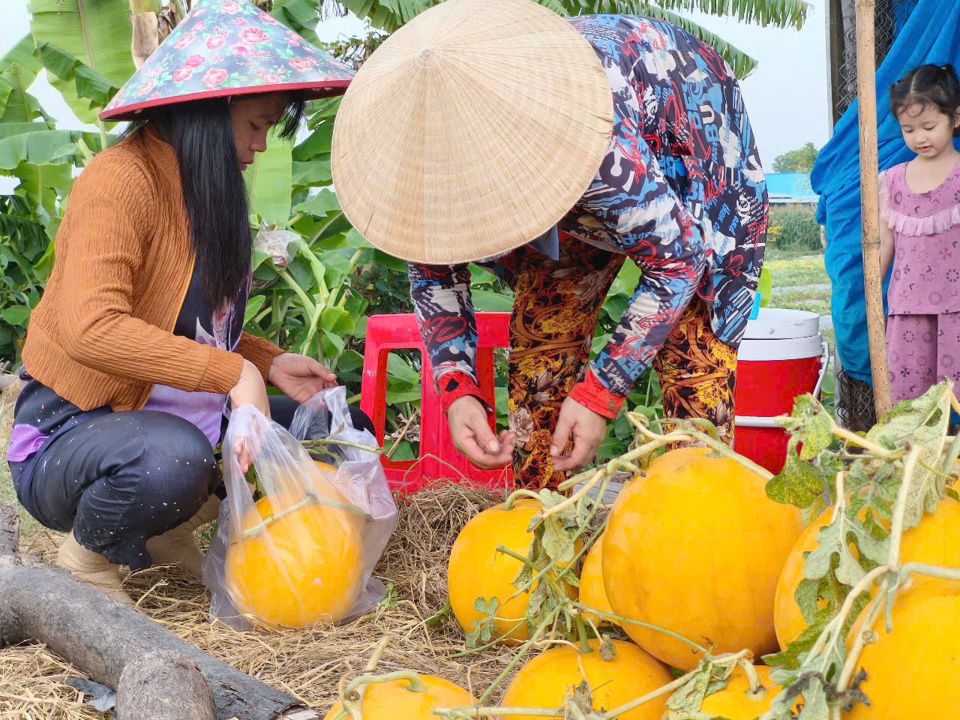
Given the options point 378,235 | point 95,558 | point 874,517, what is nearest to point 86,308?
point 95,558

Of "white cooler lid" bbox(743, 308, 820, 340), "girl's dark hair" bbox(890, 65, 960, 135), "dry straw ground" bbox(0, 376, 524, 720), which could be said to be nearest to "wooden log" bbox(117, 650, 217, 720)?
"dry straw ground" bbox(0, 376, 524, 720)

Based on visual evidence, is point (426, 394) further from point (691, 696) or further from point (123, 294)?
point (691, 696)

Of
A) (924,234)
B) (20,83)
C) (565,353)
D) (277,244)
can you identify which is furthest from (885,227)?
(20,83)

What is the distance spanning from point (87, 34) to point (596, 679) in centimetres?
474

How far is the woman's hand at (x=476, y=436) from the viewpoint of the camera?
5.73 ft

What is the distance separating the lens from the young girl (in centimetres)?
310

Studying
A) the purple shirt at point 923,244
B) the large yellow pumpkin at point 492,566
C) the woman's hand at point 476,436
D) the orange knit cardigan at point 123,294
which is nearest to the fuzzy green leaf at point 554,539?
the large yellow pumpkin at point 492,566

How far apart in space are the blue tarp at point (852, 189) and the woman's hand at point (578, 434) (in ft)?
7.08

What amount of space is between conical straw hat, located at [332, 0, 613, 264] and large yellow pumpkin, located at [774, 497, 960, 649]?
0.72 meters

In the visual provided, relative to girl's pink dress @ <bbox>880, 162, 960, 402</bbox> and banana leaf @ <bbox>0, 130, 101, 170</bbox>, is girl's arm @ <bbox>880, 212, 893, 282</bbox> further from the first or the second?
banana leaf @ <bbox>0, 130, 101, 170</bbox>

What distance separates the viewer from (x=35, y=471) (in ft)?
6.59

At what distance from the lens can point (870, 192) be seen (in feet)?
5.00

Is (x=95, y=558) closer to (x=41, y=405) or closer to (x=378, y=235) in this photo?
(x=41, y=405)

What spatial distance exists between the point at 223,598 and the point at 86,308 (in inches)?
26.6
